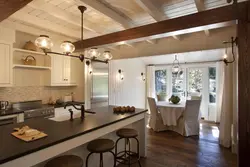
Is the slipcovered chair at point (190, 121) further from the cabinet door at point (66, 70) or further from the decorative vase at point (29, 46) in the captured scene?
the decorative vase at point (29, 46)

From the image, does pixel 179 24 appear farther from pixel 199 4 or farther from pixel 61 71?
pixel 61 71

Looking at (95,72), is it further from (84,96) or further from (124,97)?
(124,97)

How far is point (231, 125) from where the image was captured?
342 cm

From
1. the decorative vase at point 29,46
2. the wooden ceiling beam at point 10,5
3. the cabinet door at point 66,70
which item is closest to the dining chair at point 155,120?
the cabinet door at point 66,70

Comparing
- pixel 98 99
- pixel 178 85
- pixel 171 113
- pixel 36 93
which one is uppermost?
pixel 178 85

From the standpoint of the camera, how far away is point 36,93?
144 inches

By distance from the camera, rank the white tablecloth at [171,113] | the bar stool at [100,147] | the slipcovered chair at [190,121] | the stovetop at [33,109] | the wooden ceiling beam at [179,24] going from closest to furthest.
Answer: the bar stool at [100,147] → the wooden ceiling beam at [179,24] → the stovetop at [33,109] → the slipcovered chair at [190,121] → the white tablecloth at [171,113]

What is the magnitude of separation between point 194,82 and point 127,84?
9.57 ft

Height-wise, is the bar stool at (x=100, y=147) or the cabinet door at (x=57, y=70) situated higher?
the cabinet door at (x=57, y=70)

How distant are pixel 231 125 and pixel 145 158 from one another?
212 centimetres

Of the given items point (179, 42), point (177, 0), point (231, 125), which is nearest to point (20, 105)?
point (177, 0)

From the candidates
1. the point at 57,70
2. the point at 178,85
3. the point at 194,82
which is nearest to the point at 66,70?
the point at 57,70

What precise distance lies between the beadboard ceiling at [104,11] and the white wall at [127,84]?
7.31 feet

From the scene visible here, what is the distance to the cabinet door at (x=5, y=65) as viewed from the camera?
110 inches
